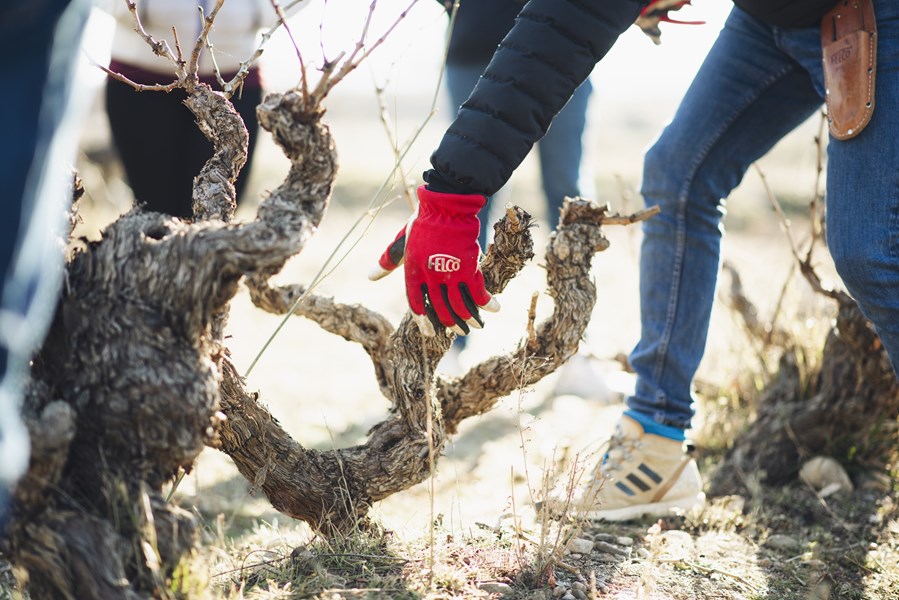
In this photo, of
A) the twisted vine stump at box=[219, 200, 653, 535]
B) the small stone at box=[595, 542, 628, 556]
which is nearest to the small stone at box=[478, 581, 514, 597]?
the twisted vine stump at box=[219, 200, 653, 535]

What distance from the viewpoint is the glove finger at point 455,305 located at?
70.5 inches

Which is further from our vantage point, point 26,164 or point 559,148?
point 559,148

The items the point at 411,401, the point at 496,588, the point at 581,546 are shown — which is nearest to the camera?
the point at 496,588

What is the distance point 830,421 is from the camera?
296 cm

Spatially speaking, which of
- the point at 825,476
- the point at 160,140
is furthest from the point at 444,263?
the point at 825,476

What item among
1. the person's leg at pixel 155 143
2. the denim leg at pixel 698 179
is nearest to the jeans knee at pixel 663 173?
the denim leg at pixel 698 179

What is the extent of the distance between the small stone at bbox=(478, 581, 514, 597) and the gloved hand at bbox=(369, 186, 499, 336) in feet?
1.92

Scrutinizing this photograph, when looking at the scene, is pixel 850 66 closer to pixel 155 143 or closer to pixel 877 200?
pixel 877 200

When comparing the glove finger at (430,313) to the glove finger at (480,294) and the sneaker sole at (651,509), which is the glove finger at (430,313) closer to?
the glove finger at (480,294)

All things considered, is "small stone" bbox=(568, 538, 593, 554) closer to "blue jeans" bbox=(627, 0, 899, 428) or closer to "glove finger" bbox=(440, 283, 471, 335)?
"blue jeans" bbox=(627, 0, 899, 428)

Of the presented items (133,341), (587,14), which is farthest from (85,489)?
(587,14)

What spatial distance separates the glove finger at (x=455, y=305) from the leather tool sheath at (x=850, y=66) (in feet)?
3.35

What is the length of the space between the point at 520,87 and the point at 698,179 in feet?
3.01

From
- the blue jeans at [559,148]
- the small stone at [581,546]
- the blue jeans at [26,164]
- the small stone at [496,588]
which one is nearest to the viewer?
the blue jeans at [26,164]
